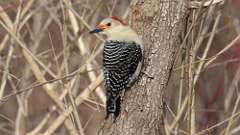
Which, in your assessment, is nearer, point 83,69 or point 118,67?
point 118,67

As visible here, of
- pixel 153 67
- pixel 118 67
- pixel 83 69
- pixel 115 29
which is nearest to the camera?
pixel 153 67

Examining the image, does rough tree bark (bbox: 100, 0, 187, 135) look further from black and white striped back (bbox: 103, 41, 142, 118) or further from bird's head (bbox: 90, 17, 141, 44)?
bird's head (bbox: 90, 17, 141, 44)

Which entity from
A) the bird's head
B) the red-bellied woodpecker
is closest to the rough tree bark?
the red-bellied woodpecker

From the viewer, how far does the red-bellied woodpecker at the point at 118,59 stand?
3.64 meters

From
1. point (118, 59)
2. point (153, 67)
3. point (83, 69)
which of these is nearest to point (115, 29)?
point (118, 59)

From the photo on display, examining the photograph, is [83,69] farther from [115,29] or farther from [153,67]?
[153,67]

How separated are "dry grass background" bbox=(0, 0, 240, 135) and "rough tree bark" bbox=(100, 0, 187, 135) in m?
0.11

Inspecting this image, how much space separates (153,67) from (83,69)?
131cm

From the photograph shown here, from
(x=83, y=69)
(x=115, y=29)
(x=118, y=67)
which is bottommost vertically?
(x=83, y=69)

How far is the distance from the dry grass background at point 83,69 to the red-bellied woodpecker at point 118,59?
8.4 inches

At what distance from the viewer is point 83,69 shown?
4.79 m

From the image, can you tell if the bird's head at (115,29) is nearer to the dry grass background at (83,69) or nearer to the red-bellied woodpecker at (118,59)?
the red-bellied woodpecker at (118,59)

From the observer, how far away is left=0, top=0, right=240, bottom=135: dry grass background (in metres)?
3.63

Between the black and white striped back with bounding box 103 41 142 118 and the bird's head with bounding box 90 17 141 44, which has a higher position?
the bird's head with bounding box 90 17 141 44
